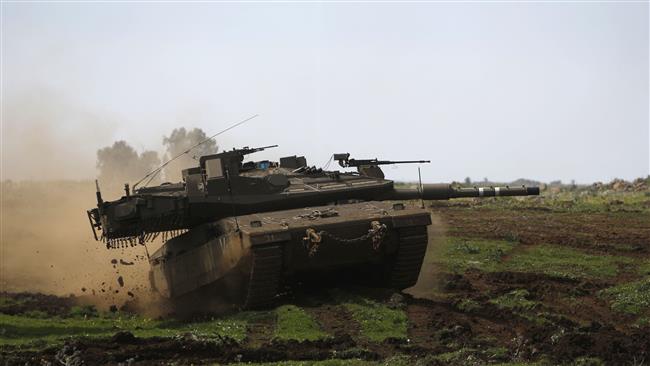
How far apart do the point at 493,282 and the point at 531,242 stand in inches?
322

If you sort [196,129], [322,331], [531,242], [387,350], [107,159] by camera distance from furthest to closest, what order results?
[107,159] < [196,129] < [531,242] < [322,331] < [387,350]

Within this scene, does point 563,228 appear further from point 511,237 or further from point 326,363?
point 326,363

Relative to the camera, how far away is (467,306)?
1886 cm

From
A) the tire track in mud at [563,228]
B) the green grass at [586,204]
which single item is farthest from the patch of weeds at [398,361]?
the green grass at [586,204]

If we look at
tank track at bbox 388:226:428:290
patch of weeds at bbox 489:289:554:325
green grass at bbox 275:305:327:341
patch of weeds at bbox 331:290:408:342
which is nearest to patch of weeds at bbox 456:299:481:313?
patch of weeds at bbox 489:289:554:325

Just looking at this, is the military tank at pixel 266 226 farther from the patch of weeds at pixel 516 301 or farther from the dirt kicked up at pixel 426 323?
the patch of weeds at pixel 516 301

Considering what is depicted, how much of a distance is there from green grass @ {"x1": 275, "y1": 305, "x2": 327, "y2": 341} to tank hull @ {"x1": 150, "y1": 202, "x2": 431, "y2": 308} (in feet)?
2.69

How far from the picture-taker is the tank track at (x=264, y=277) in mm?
17609

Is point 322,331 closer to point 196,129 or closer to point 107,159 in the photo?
point 196,129

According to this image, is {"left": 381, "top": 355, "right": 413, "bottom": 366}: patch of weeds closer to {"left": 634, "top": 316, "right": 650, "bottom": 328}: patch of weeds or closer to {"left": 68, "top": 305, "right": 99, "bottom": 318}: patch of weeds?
{"left": 634, "top": 316, "right": 650, "bottom": 328}: patch of weeds

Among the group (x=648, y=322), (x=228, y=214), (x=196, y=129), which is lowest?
(x=648, y=322)

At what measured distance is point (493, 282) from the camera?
23.0 meters

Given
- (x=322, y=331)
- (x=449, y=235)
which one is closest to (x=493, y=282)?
(x=322, y=331)

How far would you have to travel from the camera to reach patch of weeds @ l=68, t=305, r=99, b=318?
2205 cm
